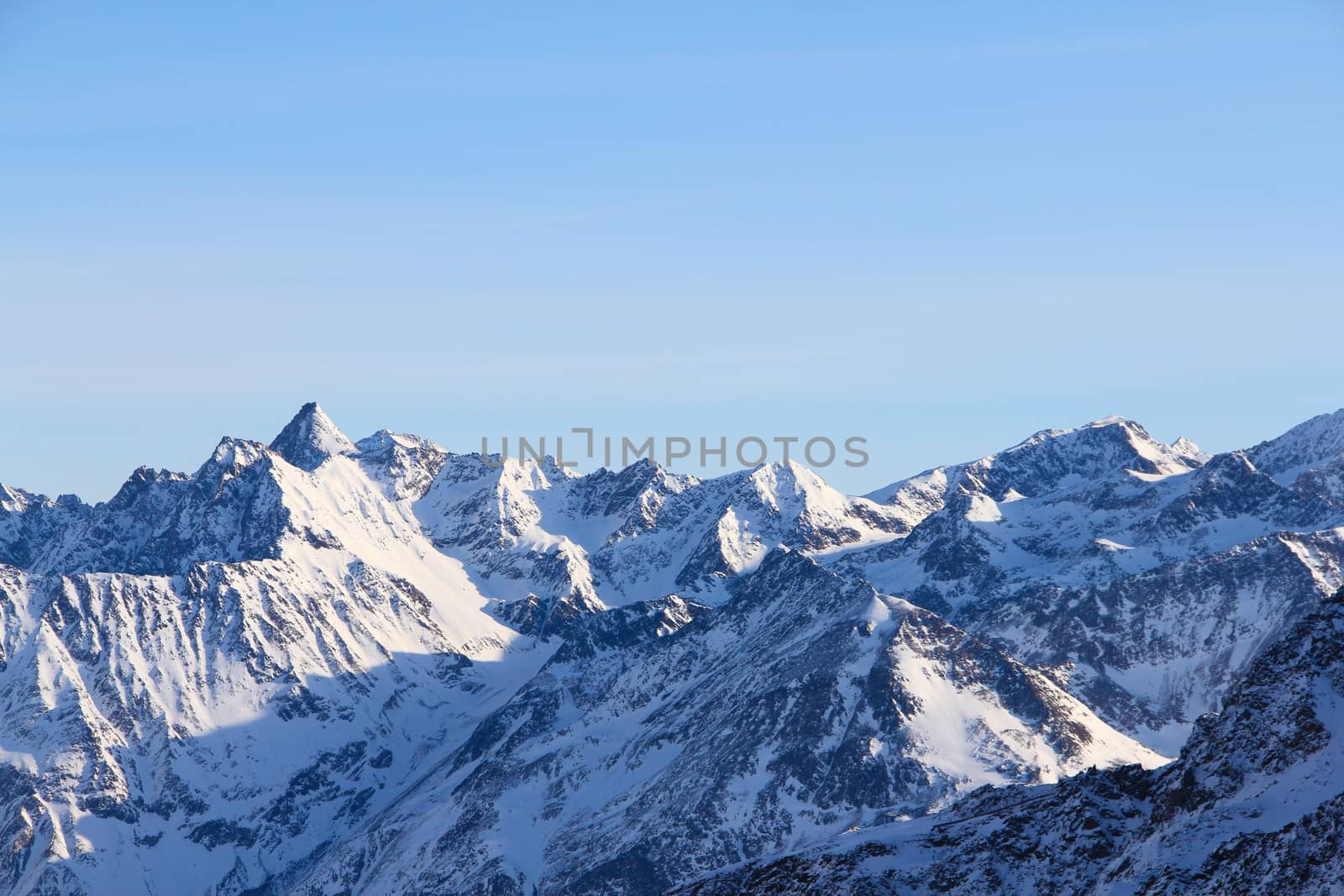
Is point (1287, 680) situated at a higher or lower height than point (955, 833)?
higher

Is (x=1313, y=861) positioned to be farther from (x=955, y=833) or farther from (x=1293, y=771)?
(x=955, y=833)

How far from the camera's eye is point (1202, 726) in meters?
148

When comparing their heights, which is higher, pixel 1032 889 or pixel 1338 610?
pixel 1338 610

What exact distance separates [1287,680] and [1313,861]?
861 inches

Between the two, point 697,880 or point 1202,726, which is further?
point 697,880

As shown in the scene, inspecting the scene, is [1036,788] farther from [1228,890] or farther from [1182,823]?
[1228,890]

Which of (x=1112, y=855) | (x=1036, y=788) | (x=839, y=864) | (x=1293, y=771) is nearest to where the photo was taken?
(x=1293, y=771)

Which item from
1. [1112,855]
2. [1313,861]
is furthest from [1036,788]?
[1313,861]

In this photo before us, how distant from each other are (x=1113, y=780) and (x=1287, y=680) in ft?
70.6

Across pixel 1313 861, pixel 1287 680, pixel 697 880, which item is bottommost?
pixel 697 880

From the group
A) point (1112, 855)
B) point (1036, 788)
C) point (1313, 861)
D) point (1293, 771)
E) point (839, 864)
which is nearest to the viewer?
point (1313, 861)

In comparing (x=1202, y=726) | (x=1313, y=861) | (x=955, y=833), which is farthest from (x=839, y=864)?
(x=1313, y=861)

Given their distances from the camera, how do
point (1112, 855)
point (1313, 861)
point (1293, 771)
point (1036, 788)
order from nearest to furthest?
point (1313, 861), point (1293, 771), point (1112, 855), point (1036, 788)

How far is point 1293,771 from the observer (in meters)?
136
